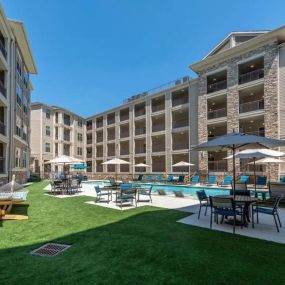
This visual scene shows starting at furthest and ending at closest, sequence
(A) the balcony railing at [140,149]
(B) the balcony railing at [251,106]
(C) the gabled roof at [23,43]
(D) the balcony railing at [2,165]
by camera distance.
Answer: (A) the balcony railing at [140,149] → (B) the balcony railing at [251,106] → (C) the gabled roof at [23,43] → (D) the balcony railing at [2,165]

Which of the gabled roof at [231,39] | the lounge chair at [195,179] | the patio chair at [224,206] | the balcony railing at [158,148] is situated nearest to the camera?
the patio chair at [224,206]

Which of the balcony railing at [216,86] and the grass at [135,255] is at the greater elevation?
the balcony railing at [216,86]

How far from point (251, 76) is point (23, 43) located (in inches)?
942

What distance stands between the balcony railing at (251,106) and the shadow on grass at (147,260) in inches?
768

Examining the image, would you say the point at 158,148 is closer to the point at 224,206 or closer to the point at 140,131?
the point at 140,131

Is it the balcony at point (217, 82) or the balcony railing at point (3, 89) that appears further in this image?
the balcony at point (217, 82)

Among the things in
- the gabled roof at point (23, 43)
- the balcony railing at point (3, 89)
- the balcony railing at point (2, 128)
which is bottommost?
the balcony railing at point (2, 128)

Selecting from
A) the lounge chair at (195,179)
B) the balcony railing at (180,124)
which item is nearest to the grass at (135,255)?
the lounge chair at (195,179)

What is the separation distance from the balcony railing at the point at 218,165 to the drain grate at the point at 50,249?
842 inches

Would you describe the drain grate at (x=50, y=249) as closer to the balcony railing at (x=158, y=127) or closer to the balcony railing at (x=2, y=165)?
the balcony railing at (x=2, y=165)

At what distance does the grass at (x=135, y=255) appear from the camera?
3930mm

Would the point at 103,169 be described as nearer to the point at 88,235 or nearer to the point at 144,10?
the point at 144,10

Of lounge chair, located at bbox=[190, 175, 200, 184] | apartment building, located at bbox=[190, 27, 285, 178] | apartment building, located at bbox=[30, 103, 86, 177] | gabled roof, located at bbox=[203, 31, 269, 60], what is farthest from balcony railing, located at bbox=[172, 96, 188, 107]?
apartment building, located at bbox=[30, 103, 86, 177]

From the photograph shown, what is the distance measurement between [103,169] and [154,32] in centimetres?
2437
